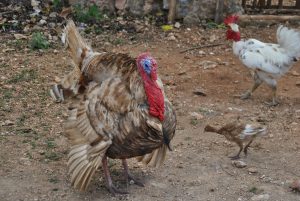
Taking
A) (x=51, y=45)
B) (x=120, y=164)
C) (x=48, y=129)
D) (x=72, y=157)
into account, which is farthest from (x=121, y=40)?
(x=72, y=157)

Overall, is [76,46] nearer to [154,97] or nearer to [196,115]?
[154,97]

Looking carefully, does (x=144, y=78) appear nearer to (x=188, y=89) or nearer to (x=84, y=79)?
(x=84, y=79)

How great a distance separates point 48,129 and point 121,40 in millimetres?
3162

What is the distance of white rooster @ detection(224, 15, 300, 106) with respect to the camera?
765cm

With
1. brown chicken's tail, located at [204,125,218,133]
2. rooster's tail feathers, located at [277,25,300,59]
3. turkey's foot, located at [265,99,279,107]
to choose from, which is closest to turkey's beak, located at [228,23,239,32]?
rooster's tail feathers, located at [277,25,300,59]

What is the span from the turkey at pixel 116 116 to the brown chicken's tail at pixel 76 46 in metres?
0.28

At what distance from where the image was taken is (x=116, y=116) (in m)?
5.29

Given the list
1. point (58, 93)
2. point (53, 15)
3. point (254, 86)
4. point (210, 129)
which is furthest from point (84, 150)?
point (53, 15)

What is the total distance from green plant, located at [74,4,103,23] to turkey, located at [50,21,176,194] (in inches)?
184

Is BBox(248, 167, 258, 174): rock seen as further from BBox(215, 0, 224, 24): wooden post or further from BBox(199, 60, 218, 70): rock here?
BBox(215, 0, 224, 24): wooden post

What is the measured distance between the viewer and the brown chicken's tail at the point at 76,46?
6.03 metres

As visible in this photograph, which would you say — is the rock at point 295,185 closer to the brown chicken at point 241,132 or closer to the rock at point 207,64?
the brown chicken at point 241,132

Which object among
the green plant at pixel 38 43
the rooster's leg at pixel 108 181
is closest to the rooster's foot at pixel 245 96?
the rooster's leg at pixel 108 181

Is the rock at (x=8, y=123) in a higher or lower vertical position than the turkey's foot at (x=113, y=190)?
higher
